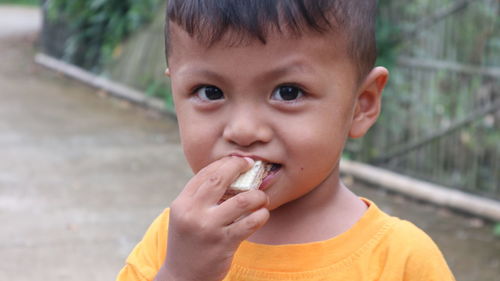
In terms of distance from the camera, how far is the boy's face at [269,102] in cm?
164

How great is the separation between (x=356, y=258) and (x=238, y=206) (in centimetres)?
37

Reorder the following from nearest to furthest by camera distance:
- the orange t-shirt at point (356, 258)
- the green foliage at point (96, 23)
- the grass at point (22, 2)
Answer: the orange t-shirt at point (356, 258), the green foliage at point (96, 23), the grass at point (22, 2)

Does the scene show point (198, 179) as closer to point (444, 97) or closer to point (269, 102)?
point (269, 102)

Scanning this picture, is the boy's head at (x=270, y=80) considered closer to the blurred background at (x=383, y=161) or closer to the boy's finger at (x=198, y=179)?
the boy's finger at (x=198, y=179)

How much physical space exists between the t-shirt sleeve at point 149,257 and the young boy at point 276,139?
21 mm

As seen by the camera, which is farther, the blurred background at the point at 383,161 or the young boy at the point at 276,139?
the blurred background at the point at 383,161

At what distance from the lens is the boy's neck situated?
73.4 inches

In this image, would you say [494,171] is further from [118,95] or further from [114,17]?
[114,17]

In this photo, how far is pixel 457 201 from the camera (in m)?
4.92

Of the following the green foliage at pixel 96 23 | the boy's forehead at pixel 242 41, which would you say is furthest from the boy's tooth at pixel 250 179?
the green foliage at pixel 96 23

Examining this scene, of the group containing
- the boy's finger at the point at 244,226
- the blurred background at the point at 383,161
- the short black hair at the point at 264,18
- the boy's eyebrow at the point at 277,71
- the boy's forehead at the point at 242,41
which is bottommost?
the blurred background at the point at 383,161

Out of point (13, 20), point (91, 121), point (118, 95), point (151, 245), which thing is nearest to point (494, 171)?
point (151, 245)

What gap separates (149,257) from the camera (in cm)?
195

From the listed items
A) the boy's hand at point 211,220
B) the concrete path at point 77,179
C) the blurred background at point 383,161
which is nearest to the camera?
the boy's hand at point 211,220
